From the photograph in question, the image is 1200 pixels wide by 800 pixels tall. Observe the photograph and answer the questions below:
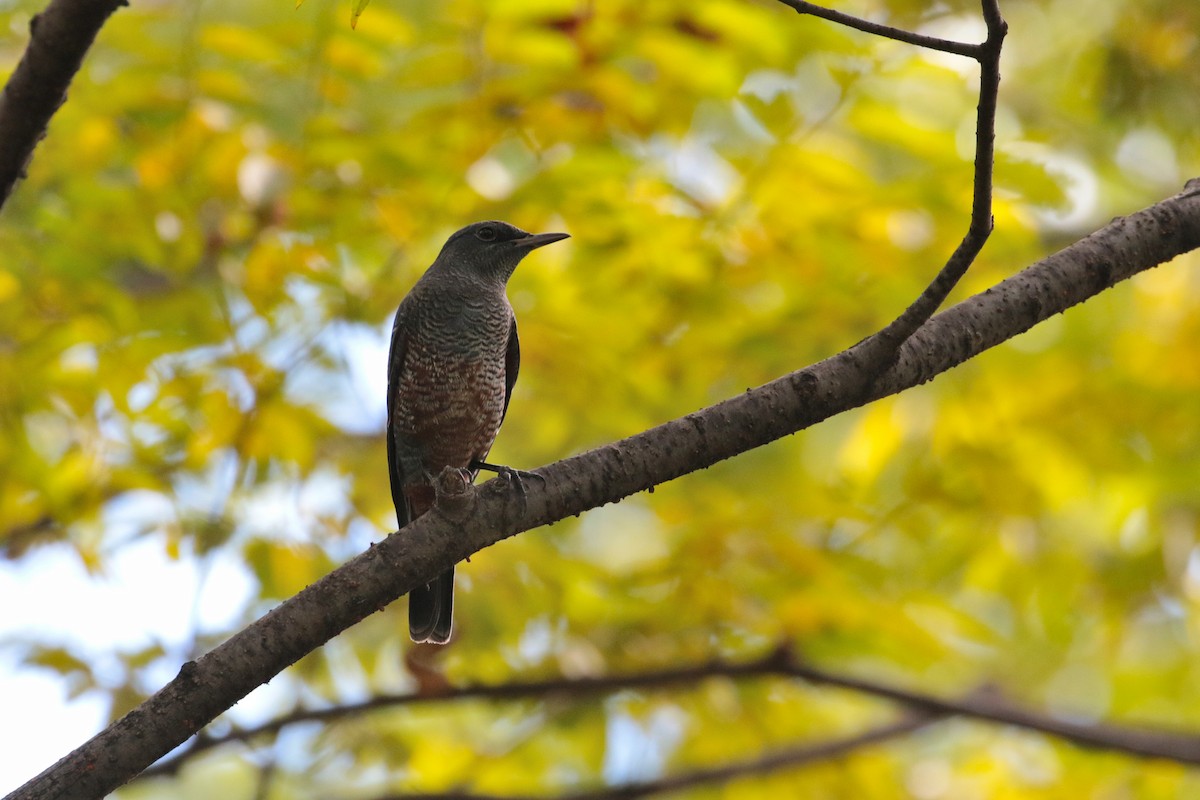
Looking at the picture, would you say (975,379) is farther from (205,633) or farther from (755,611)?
(205,633)

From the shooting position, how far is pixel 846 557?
4.94 m

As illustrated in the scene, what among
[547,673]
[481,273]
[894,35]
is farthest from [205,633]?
[894,35]

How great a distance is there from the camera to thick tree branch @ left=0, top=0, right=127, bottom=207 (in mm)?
2775

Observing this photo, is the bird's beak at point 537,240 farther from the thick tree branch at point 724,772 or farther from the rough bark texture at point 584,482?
the thick tree branch at point 724,772

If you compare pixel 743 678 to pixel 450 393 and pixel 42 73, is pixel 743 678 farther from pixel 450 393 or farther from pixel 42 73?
pixel 42 73

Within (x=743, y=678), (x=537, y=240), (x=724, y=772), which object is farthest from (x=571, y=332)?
(x=724, y=772)

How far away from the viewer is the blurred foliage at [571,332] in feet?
15.0

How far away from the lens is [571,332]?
16.6 ft

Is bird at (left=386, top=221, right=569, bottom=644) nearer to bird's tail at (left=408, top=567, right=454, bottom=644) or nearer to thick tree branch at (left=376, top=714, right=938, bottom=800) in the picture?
bird's tail at (left=408, top=567, right=454, bottom=644)

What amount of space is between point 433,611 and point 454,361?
3.91 ft

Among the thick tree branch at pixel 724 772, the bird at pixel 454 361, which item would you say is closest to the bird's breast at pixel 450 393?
the bird at pixel 454 361

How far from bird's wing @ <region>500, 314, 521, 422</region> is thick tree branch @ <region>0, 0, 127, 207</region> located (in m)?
2.72

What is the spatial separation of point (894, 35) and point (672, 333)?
2914 millimetres

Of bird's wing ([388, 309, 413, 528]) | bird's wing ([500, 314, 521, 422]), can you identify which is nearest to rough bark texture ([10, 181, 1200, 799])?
bird's wing ([500, 314, 521, 422])
